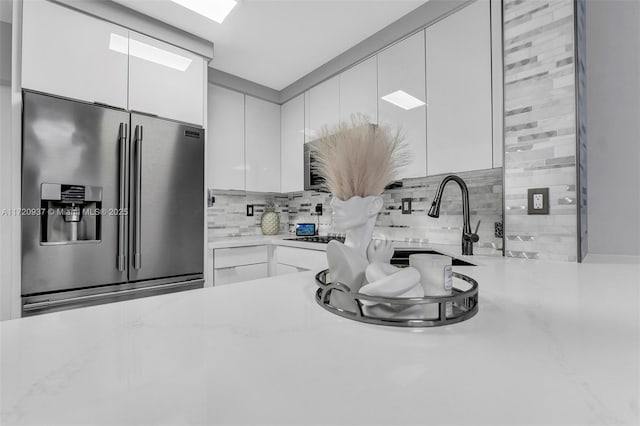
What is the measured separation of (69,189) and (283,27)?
1848 millimetres

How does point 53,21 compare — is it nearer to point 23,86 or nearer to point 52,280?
point 23,86

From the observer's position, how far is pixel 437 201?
158cm

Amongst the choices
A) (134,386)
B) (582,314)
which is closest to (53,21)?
(134,386)

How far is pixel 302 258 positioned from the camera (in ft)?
8.14

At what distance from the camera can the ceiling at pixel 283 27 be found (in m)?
2.02

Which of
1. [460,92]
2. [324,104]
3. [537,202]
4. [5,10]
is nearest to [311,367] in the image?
[537,202]

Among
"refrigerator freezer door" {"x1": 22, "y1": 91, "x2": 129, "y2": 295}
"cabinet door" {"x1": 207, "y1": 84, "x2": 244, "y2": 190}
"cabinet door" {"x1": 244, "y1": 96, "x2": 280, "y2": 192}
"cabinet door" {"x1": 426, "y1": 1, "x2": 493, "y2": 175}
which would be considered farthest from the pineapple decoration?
"cabinet door" {"x1": 426, "y1": 1, "x2": 493, "y2": 175}

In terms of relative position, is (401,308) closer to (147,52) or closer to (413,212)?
(413,212)

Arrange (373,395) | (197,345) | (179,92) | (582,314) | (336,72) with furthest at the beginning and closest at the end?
(336,72), (179,92), (582,314), (197,345), (373,395)

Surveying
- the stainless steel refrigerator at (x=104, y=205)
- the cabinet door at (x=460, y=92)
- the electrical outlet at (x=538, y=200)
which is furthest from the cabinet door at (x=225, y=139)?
the electrical outlet at (x=538, y=200)

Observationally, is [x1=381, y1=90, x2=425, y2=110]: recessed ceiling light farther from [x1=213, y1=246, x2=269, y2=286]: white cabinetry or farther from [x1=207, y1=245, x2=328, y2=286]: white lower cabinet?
[x1=213, y1=246, x2=269, y2=286]: white cabinetry

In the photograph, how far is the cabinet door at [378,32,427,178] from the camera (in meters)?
2.05

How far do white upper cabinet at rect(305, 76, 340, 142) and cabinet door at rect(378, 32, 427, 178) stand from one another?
52cm

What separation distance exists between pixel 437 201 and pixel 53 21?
252 cm
